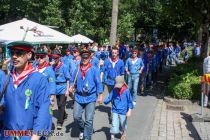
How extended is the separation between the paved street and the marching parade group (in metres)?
0.37

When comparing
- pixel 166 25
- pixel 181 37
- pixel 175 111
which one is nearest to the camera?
pixel 175 111

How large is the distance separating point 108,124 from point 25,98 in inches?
238

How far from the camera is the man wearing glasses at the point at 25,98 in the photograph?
149 inches

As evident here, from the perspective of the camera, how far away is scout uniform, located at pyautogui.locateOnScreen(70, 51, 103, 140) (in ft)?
24.6

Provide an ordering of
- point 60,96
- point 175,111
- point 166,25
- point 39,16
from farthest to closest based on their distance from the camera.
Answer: point 166,25 < point 39,16 < point 175,111 < point 60,96

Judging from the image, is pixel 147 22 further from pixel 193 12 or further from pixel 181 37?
pixel 193 12

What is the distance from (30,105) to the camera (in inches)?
150

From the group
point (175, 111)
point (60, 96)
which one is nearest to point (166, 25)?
point (175, 111)

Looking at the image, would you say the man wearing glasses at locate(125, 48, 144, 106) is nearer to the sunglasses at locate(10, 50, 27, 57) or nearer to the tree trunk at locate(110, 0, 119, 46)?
the sunglasses at locate(10, 50, 27, 57)

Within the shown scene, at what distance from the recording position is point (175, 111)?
11516 mm

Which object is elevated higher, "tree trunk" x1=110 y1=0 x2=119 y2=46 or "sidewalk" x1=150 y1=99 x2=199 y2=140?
"tree trunk" x1=110 y1=0 x2=119 y2=46

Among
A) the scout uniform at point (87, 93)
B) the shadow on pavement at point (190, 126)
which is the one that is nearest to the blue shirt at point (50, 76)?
the scout uniform at point (87, 93)

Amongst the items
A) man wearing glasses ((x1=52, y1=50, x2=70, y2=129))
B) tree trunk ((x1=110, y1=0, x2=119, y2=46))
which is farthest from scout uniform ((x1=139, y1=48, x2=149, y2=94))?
tree trunk ((x1=110, y1=0, x2=119, y2=46))

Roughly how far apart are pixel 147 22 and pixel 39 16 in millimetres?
15862
